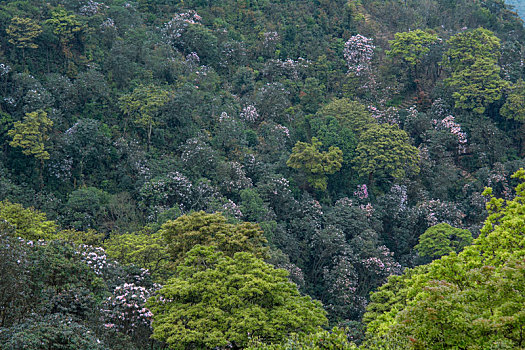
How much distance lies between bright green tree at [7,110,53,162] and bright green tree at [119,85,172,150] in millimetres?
5313

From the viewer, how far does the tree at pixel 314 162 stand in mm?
36906

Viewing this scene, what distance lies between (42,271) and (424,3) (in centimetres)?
5275

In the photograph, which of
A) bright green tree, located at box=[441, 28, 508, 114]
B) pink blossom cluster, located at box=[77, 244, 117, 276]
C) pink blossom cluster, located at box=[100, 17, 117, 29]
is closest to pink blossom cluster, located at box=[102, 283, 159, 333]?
pink blossom cluster, located at box=[77, 244, 117, 276]

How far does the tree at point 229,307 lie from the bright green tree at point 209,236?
7.20 ft

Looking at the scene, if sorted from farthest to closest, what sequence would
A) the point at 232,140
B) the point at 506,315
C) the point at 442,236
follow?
the point at 232,140 < the point at 442,236 < the point at 506,315

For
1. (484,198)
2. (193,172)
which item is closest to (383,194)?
(484,198)

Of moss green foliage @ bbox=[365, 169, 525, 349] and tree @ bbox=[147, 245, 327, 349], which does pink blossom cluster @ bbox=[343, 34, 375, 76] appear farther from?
moss green foliage @ bbox=[365, 169, 525, 349]

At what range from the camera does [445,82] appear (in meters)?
45.3

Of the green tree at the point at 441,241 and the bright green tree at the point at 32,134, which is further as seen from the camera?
the green tree at the point at 441,241

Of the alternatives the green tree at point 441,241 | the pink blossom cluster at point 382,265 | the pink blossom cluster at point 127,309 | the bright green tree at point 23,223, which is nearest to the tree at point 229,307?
the pink blossom cluster at point 127,309

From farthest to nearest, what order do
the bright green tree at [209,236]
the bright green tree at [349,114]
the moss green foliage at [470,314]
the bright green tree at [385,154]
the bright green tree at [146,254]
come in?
the bright green tree at [349,114] → the bright green tree at [385,154] → the bright green tree at [146,254] → the bright green tree at [209,236] → the moss green foliage at [470,314]

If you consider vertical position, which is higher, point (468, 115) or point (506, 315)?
point (468, 115)

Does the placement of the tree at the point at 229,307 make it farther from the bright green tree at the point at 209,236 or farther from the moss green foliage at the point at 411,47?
the moss green foliage at the point at 411,47

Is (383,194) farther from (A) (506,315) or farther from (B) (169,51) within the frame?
(A) (506,315)
